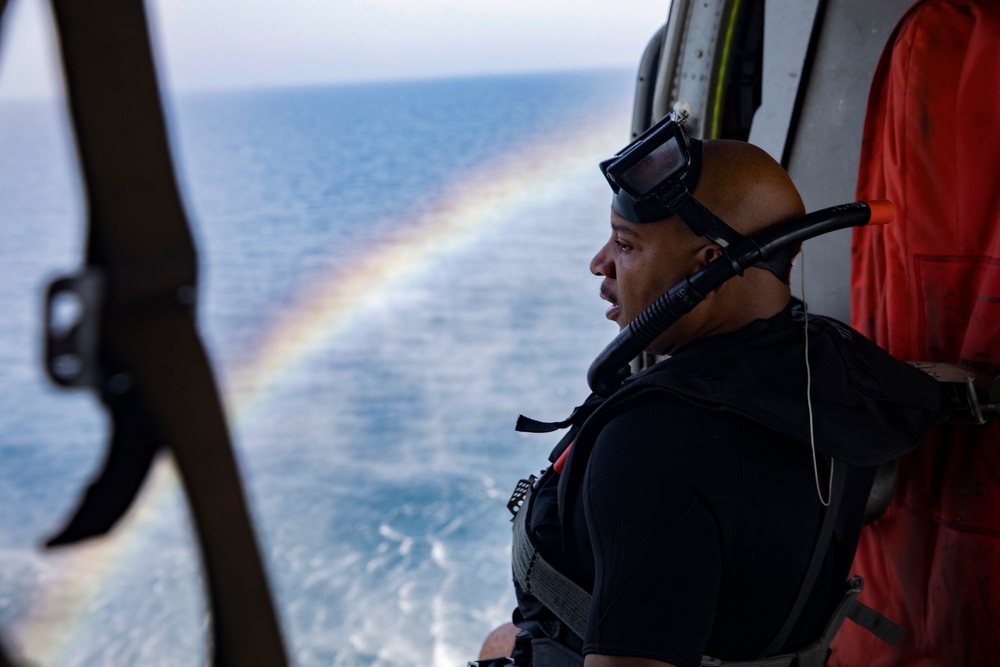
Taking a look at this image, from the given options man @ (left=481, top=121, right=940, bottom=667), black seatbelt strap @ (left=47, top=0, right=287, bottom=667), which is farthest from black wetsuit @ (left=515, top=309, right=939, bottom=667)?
black seatbelt strap @ (left=47, top=0, right=287, bottom=667)

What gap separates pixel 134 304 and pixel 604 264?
100 centimetres

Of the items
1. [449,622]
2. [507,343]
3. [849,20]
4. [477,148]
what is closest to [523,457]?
[449,622]

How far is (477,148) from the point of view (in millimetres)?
39000

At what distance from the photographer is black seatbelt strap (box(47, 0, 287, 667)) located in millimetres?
373

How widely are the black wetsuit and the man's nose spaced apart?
0.55 ft

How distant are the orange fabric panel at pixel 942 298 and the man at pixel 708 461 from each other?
0.18 meters

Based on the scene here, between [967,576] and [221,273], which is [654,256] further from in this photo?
[221,273]

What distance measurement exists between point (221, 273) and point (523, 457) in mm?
12537

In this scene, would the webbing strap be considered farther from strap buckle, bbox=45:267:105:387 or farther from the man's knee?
strap buckle, bbox=45:267:105:387

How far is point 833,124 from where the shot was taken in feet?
6.14

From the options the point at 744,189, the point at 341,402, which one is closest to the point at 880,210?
the point at 744,189

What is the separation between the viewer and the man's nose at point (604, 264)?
1.31 m

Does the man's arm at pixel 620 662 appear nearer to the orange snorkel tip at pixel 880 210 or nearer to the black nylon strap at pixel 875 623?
the black nylon strap at pixel 875 623

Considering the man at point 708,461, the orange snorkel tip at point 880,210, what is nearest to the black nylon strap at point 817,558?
the man at point 708,461
